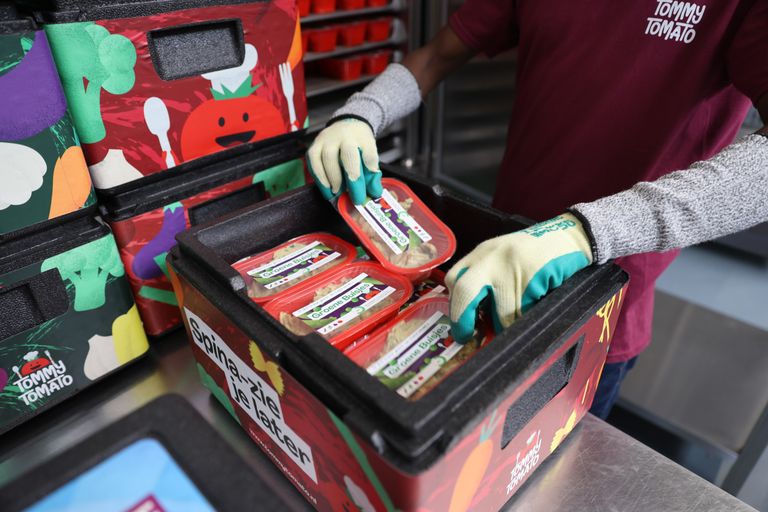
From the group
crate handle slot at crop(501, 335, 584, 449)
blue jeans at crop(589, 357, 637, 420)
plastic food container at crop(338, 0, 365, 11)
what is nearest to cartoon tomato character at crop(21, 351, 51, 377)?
crate handle slot at crop(501, 335, 584, 449)

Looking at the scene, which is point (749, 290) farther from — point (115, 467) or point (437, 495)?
point (115, 467)

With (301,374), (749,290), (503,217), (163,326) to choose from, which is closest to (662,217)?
(503,217)

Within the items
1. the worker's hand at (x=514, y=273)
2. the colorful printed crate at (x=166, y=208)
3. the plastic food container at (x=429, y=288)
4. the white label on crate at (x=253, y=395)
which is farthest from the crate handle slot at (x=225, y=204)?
the worker's hand at (x=514, y=273)

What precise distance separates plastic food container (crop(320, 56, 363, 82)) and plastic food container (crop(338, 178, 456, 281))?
929 millimetres

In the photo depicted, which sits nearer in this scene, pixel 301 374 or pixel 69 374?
pixel 301 374

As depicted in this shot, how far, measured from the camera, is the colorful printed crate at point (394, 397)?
1.45 feet

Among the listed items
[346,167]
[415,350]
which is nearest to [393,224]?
[346,167]

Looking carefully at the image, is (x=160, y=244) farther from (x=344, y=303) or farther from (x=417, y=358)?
(x=417, y=358)

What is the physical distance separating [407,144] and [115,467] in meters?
1.94

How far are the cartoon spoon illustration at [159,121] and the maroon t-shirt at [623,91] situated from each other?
0.74 metres

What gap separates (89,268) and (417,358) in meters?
0.49

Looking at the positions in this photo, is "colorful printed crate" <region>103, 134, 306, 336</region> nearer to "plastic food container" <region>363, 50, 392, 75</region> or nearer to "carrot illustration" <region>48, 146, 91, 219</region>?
"carrot illustration" <region>48, 146, 91, 219</region>

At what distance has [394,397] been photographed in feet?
1.49

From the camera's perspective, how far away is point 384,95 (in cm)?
111
